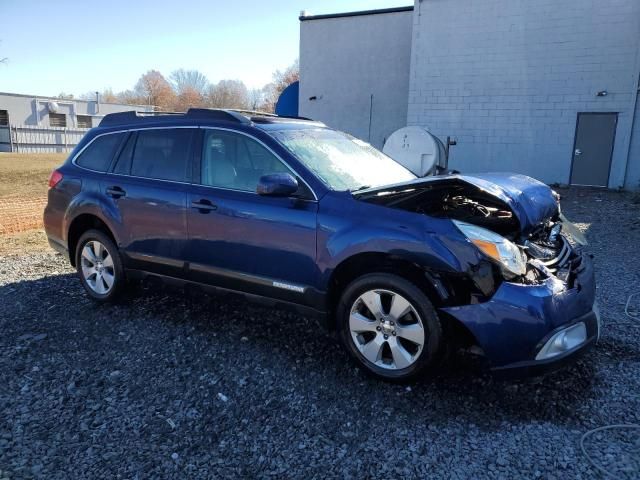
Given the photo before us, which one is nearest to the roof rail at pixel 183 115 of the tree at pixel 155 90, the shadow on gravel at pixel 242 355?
the shadow on gravel at pixel 242 355

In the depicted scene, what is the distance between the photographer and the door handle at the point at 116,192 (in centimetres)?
465

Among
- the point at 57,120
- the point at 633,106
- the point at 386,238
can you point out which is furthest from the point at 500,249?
the point at 57,120

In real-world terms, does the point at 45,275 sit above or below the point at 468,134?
below

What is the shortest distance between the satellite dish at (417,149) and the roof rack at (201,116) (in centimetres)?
732

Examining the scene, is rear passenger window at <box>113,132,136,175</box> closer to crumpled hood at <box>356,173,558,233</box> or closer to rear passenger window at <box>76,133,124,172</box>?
rear passenger window at <box>76,133,124,172</box>

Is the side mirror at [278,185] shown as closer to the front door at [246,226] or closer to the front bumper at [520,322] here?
the front door at [246,226]

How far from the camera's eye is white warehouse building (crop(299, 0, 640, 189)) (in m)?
14.4

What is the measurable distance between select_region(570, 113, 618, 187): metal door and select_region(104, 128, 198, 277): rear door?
46.6 feet

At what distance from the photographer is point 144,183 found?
4547 mm

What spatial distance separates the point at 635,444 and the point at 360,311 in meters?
1.76

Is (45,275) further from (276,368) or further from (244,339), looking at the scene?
(276,368)

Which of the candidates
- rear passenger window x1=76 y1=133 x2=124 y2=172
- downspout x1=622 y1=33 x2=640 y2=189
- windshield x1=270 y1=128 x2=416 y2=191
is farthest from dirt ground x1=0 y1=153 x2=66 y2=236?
downspout x1=622 y1=33 x2=640 y2=189

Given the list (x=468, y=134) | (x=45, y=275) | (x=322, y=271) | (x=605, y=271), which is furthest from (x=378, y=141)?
(x=322, y=271)

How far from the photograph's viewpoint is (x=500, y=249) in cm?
306
